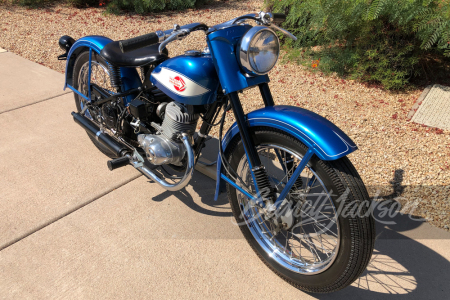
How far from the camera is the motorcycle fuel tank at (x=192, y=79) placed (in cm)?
202

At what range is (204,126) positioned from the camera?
227cm

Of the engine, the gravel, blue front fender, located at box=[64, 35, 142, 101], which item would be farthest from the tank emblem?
the gravel

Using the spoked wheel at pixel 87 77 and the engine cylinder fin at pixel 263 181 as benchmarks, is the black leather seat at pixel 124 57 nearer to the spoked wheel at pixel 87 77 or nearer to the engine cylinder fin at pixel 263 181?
the spoked wheel at pixel 87 77

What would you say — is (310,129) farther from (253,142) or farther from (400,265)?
(400,265)

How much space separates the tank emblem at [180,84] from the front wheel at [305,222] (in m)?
0.36

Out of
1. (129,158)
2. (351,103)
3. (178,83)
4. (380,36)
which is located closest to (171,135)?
(178,83)

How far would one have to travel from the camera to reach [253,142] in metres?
1.93

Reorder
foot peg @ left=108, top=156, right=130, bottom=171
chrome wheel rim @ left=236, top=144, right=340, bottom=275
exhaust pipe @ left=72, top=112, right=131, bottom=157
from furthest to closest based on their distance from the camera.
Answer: exhaust pipe @ left=72, top=112, right=131, bottom=157, foot peg @ left=108, top=156, right=130, bottom=171, chrome wheel rim @ left=236, top=144, right=340, bottom=275

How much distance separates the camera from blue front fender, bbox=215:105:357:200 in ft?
5.30

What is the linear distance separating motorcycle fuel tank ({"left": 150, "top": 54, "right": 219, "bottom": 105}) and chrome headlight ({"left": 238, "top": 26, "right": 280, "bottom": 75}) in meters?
0.30

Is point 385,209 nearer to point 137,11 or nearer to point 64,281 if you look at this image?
point 64,281

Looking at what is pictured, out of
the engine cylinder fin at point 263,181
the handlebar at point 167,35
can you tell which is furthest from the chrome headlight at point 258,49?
the engine cylinder fin at point 263,181

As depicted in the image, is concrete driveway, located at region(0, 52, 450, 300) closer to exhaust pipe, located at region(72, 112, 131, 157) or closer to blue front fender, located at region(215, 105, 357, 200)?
exhaust pipe, located at region(72, 112, 131, 157)

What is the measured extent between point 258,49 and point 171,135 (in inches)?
33.7
